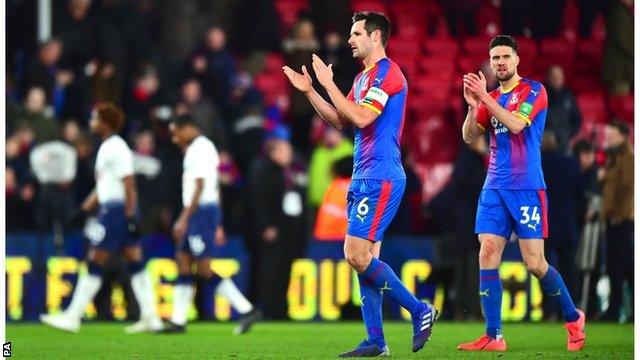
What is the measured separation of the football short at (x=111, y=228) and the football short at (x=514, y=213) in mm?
4006

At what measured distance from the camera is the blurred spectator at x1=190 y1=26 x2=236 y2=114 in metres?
16.3

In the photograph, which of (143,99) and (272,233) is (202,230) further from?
(143,99)

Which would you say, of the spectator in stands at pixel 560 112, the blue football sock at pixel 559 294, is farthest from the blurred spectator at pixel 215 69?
the blue football sock at pixel 559 294

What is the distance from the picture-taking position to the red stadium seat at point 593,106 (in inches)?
668

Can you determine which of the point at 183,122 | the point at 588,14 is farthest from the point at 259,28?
the point at 183,122

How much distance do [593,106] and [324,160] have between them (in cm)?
361

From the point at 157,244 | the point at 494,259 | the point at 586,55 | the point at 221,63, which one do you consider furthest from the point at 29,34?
the point at 494,259

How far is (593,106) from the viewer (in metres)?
17.1

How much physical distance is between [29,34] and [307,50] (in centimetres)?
327

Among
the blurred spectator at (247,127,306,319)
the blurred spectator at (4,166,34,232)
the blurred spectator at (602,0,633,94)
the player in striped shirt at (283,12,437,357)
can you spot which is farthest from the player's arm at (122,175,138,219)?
the blurred spectator at (602,0,633,94)

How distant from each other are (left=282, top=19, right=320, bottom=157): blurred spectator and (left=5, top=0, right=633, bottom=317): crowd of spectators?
2 cm

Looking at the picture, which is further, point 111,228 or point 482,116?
point 111,228

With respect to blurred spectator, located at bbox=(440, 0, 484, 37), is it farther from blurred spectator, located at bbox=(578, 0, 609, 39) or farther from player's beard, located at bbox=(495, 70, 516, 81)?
player's beard, located at bbox=(495, 70, 516, 81)

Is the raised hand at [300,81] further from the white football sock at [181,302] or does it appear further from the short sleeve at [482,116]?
the white football sock at [181,302]
